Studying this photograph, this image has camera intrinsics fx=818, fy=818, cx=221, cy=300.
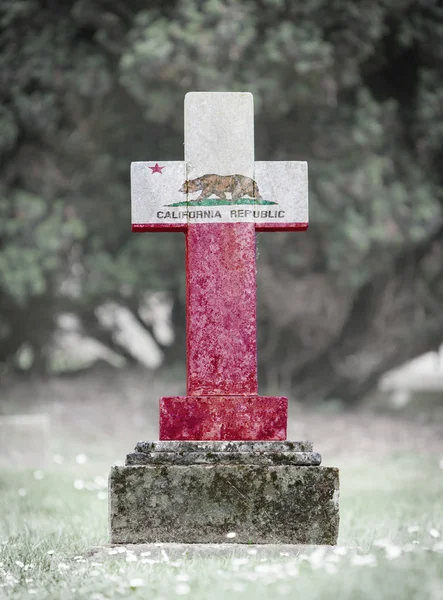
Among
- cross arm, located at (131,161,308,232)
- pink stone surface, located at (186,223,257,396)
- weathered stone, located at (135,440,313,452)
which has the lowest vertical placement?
weathered stone, located at (135,440,313,452)

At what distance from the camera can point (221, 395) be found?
437 cm

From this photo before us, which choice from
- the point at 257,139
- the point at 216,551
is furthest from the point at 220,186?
the point at 257,139

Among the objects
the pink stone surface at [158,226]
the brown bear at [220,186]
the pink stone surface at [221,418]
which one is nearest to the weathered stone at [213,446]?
the pink stone surface at [221,418]

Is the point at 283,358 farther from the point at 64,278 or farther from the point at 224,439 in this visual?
the point at 224,439

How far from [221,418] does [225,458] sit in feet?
0.83

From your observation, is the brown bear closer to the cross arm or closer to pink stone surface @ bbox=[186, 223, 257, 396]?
the cross arm

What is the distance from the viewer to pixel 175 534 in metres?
4.00

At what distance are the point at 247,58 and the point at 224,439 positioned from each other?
21.1 feet

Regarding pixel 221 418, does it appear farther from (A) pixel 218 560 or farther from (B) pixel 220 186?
(B) pixel 220 186

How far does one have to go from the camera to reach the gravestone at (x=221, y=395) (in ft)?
13.1

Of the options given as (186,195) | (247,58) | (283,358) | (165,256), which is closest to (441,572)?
(186,195)

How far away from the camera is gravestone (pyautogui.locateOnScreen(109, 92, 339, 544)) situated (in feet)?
13.1

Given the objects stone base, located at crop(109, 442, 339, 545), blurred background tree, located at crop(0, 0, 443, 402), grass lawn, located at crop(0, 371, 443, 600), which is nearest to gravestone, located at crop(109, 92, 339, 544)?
stone base, located at crop(109, 442, 339, 545)

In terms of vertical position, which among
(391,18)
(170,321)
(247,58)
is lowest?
(170,321)
